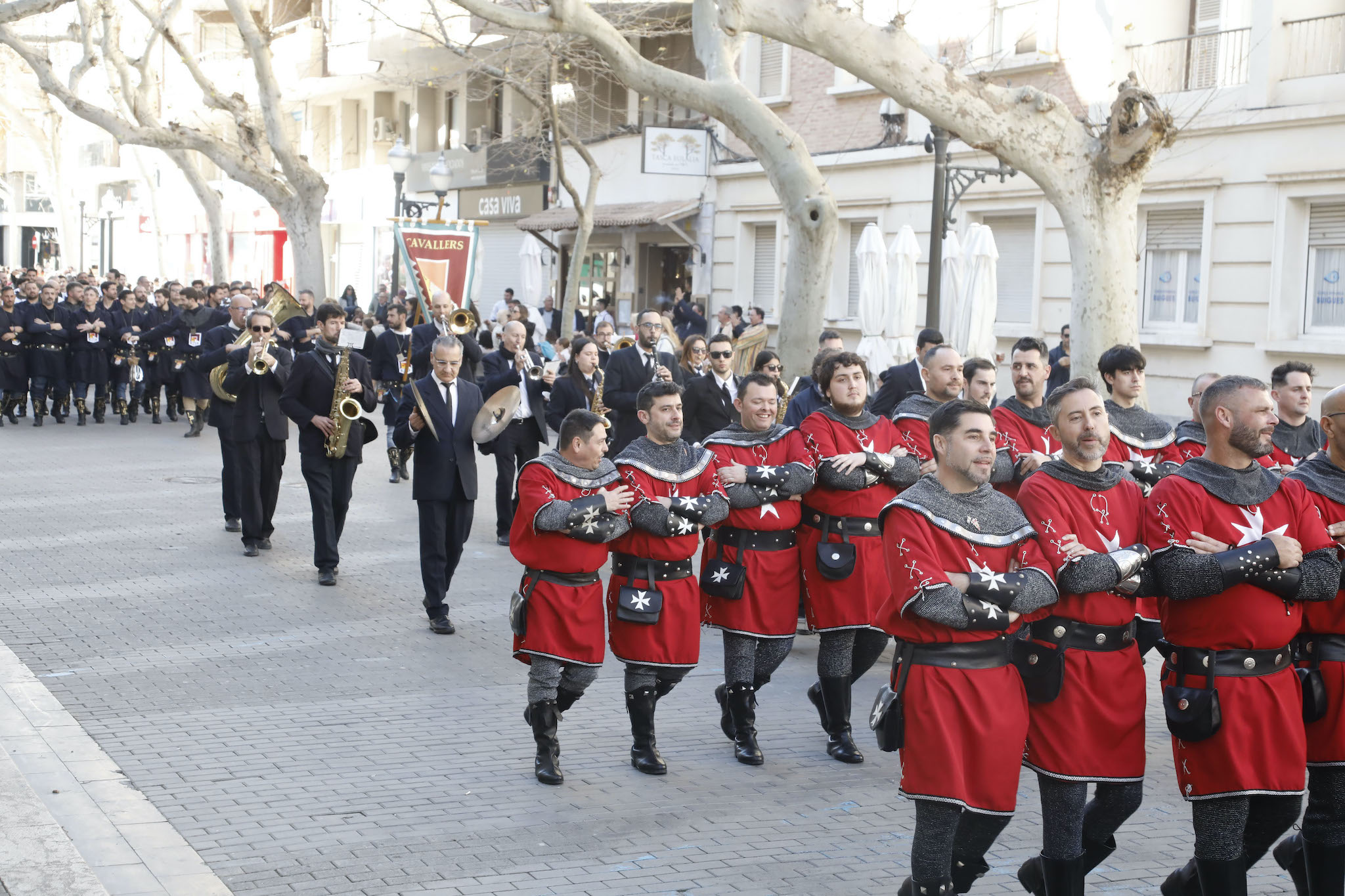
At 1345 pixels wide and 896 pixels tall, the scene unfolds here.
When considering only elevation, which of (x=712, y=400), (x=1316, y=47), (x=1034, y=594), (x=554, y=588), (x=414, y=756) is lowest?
(x=414, y=756)

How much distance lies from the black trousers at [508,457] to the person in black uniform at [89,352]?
1127cm

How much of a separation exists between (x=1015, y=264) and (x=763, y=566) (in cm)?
1708

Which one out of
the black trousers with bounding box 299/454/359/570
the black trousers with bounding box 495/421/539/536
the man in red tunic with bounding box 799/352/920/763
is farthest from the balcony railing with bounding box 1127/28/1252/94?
the man in red tunic with bounding box 799/352/920/763

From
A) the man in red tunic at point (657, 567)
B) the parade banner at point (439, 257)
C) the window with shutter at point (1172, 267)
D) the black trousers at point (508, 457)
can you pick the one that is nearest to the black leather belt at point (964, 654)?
the man in red tunic at point (657, 567)

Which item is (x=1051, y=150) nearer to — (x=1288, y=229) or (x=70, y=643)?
(x=1288, y=229)

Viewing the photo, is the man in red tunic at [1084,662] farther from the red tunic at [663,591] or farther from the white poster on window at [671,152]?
the white poster on window at [671,152]

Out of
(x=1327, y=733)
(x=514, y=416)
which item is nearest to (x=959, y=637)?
(x=1327, y=733)

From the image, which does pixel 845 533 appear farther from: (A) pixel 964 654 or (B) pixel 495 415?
(B) pixel 495 415

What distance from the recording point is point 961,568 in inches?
190

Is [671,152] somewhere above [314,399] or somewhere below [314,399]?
above

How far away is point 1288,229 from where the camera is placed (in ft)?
61.9

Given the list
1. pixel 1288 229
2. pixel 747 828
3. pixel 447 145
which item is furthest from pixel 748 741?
pixel 447 145

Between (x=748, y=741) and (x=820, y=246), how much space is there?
393 inches

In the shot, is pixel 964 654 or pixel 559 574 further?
pixel 559 574
